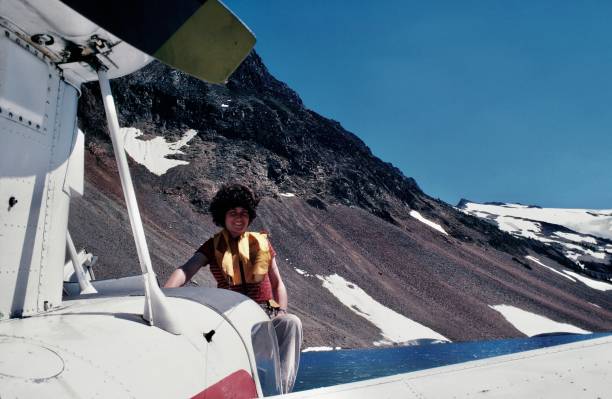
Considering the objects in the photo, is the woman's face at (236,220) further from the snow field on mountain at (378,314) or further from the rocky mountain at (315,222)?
the snow field on mountain at (378,314)

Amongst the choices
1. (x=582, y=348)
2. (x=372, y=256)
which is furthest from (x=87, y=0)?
(x=372, y=256)

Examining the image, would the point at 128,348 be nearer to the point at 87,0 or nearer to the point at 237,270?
the point at 87,0

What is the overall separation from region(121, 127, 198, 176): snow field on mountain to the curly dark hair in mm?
54815

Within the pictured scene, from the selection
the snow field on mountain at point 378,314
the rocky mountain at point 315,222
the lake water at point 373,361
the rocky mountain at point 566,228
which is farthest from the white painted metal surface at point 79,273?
the rocky mountain at point 566,228

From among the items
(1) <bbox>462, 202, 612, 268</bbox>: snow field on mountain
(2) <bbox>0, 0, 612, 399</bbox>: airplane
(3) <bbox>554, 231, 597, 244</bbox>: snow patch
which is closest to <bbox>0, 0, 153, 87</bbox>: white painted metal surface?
(2) <bbox>0, 0, 612, 399</bbox>: airplane

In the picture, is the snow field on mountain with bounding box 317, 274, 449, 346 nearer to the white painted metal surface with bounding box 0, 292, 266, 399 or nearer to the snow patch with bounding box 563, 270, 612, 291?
the white painted metal surface with bounding box 0, 292, 266, 399

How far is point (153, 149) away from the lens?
62781 mm

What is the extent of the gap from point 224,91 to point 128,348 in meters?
81.4

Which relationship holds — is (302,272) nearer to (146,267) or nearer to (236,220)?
Result: (236,220)

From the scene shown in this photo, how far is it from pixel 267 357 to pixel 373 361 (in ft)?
81.3

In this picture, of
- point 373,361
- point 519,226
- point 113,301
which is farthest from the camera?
point 519,226

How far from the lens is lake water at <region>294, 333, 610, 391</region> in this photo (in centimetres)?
1748

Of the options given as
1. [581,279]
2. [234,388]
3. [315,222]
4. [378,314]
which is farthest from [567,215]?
[234,388]

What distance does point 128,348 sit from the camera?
7.84 feet
